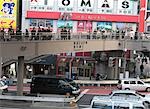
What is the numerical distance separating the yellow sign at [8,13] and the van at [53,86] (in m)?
17.0

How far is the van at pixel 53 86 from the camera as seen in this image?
39.6 m

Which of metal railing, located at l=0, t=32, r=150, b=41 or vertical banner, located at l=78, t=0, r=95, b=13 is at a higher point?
vertical banner, located at l=78, t=0, r=95, b=13

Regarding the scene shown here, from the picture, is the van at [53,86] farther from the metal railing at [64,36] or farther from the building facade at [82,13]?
the building facade at [82,13]

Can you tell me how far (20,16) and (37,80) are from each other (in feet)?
65.5

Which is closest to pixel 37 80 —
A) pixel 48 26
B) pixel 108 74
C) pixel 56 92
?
pixel 56 92

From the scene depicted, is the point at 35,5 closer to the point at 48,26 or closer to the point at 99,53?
the point at 48,26

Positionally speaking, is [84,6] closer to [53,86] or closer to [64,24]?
[64,24]

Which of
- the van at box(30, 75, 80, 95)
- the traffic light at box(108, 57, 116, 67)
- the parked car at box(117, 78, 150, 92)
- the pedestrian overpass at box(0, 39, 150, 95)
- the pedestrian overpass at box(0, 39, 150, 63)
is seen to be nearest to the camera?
the pedestrian overpass at box(0, 39, 150, 63)

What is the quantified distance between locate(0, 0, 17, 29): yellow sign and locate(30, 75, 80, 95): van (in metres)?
17.0

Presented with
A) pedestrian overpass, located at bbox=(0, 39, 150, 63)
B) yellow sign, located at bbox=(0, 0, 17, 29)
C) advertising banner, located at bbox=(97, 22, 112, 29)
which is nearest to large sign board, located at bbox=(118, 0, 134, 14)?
advertising banner, located at bbox=(97, 22, 112, 29)

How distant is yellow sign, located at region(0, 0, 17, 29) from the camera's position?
55.8 m

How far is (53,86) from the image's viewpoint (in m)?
39.9

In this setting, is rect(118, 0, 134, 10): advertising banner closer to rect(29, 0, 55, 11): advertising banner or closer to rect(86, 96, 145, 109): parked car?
rect(29, 0, 55, 11): advertising banner

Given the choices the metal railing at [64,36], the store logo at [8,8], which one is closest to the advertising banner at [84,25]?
the store logo at [8,8]
